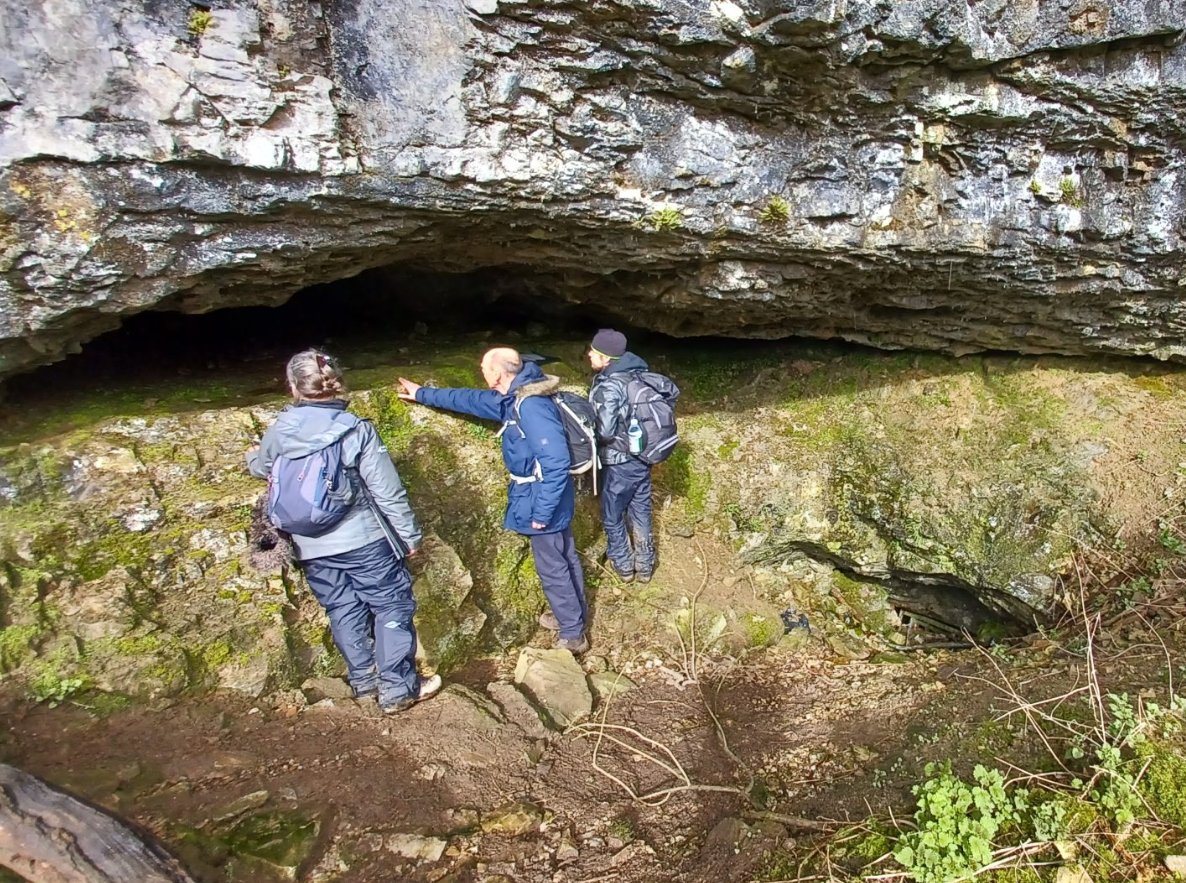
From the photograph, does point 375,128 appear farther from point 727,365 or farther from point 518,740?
point 727,365

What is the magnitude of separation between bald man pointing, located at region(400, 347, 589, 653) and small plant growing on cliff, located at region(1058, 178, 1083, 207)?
4.30 metres

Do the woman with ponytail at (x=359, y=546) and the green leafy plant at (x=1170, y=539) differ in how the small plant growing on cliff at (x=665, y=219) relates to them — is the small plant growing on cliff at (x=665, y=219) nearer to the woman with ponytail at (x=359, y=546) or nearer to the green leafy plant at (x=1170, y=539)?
the woman with ponytail at (x=359, y=546)

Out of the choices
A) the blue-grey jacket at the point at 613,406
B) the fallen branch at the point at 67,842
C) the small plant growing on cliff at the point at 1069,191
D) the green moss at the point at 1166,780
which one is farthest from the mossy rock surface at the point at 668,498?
the green moss at the point at 1166,780

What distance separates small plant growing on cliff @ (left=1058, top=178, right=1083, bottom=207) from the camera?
5.23m

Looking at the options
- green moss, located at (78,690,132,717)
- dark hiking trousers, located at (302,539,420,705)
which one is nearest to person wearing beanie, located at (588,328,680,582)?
dark hiking trousers, located at (302,539,420,705)

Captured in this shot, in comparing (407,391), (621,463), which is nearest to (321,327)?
(407,391)

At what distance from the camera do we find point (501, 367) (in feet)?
16.6

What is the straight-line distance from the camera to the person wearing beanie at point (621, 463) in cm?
581

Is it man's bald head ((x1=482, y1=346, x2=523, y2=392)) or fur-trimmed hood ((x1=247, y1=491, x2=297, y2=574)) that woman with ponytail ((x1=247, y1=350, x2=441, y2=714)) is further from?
man's bald head ((x1=482, y1=346, x2=523, y2=392))

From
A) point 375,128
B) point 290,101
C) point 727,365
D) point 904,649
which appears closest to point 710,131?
point 375,128

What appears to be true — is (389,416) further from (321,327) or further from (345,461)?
(321,327)

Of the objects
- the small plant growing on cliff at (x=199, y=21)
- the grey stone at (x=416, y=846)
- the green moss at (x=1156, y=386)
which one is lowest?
the grey stone at (x=416, y=846)

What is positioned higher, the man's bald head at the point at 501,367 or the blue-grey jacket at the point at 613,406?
the man's bald head at the point at 501,367

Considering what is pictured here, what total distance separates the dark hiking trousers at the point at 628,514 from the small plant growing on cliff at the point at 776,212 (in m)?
2.33
